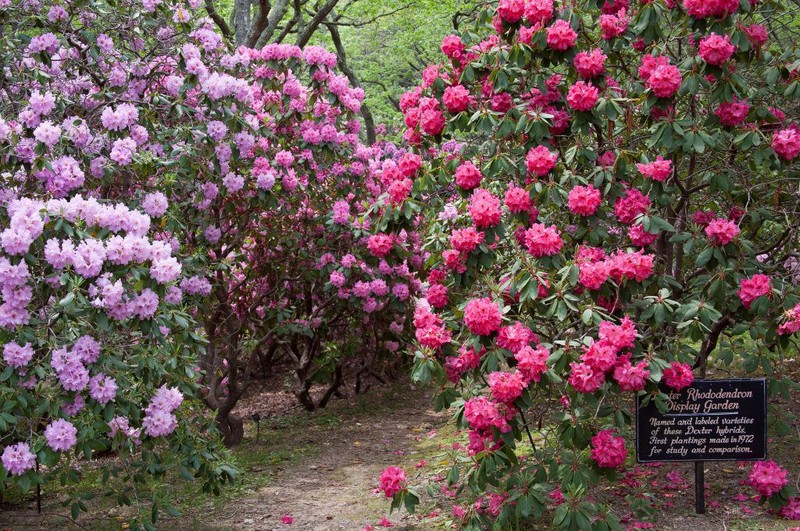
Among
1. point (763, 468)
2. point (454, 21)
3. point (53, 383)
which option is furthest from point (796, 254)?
point (454, 21)

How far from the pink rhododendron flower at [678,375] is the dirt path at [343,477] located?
5.52 feet

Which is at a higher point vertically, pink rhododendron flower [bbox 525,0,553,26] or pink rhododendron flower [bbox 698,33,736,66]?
pink rhododendron flower [bbox 525,0,553,26]

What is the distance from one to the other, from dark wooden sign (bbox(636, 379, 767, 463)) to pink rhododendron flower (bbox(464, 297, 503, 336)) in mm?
1027

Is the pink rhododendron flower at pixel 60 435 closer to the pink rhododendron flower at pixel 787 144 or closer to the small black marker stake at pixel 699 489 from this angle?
the small black marker stake at pixel 699 489

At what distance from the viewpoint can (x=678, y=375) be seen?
384 cm

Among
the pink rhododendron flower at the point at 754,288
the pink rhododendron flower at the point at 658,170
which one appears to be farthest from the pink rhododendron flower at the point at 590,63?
the pink rhododendron flower at the point at 754,288

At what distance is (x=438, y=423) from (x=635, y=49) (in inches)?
161

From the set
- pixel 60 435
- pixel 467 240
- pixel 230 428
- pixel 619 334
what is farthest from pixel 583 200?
pixel 230 428

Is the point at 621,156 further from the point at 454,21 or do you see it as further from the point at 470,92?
the point at 454,21

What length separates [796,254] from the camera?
435 centimetres

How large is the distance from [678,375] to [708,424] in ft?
1.69

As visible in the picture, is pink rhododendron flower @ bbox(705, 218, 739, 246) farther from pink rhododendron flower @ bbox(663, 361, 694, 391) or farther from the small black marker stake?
the small black marker stake

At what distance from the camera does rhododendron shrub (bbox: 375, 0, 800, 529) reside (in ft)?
11.9

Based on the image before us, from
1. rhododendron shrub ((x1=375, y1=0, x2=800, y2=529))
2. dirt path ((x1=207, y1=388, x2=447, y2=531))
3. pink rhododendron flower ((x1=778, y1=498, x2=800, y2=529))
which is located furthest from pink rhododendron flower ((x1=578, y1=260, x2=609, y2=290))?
dirt path ((x1=207, y1=388, x2=447, y2=531))
